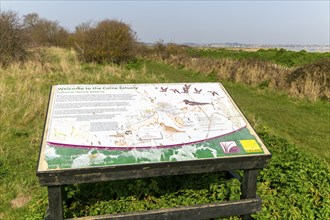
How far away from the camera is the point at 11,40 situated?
1831cm

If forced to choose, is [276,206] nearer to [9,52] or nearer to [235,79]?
[235,79]

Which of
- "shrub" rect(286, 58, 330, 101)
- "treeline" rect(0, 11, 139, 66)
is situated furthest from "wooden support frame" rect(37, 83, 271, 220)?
"treeline" rect(0, 11, 139, 66)

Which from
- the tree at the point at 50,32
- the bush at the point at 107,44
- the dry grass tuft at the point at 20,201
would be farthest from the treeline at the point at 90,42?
the tree at the point at 50,32

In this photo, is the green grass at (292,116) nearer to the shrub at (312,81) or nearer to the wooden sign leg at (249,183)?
the shrub at (312,81)

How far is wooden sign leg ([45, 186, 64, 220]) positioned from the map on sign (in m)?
0.23

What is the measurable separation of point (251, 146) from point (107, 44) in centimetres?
2040

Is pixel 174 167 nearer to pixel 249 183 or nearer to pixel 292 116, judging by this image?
pixel 249 183

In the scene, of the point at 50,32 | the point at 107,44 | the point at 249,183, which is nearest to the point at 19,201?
the point at 249,183

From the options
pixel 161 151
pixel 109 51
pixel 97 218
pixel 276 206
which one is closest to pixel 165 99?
pixel 161 151

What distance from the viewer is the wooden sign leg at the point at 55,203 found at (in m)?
2.86

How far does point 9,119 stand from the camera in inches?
303

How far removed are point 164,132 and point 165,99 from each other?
59 centimetres

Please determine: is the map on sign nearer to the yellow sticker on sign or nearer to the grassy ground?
the yellow sticker on sign

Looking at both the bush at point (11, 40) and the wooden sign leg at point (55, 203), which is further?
the bush at point (11, 40)
